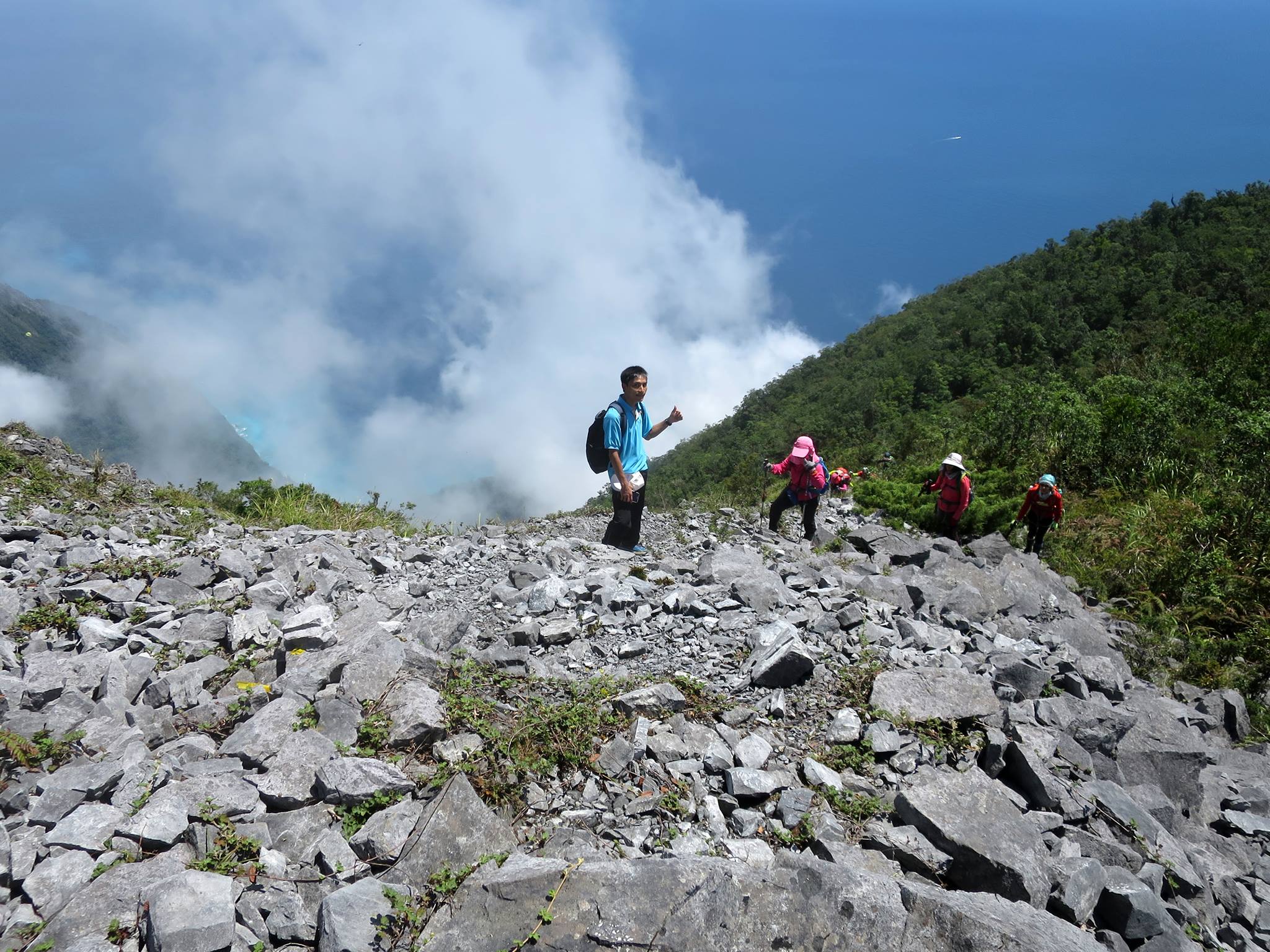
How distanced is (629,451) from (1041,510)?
725 centimetres

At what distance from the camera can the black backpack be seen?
6594 mm

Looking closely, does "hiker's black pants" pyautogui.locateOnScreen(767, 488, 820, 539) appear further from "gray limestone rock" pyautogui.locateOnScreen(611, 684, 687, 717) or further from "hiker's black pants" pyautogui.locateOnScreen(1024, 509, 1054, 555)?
"gray limestone rock" pyautogui.locateOnScreen(611, 684, 687, 717)

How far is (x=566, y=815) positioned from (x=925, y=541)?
335 inches

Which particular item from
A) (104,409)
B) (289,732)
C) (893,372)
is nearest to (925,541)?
(289,732)

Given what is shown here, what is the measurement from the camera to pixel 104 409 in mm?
53219

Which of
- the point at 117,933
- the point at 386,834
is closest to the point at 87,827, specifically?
the point at 117,933

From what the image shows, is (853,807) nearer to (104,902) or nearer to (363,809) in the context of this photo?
(363,809)

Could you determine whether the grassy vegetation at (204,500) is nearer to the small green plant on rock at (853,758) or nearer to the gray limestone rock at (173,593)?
the gray limestone rock at (173,593)

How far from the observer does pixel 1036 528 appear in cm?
1062

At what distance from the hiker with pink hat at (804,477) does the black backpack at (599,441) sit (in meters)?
3.08

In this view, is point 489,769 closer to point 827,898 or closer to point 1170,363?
point 827,898

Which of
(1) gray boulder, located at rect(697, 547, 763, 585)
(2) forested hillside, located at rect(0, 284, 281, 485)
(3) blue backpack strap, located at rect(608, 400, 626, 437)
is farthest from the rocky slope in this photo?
(2) forested hillside, located at rect(0, 284, 281, 485)

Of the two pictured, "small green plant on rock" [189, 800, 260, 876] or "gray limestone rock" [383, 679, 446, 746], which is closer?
"small green plant on rock" [189, 800, 260, 876]

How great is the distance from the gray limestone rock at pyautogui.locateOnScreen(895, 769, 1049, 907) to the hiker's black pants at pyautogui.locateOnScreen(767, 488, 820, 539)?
6.11 metres
